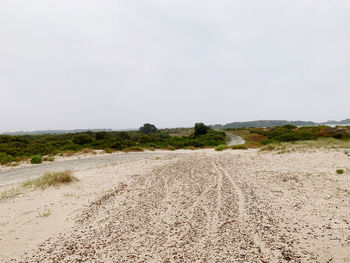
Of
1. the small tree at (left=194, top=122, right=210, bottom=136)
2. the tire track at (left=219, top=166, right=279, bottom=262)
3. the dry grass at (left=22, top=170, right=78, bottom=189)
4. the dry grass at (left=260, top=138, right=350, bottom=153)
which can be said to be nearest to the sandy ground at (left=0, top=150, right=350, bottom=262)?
the tire track at (left=219, top=166, right=279, bottom=262)

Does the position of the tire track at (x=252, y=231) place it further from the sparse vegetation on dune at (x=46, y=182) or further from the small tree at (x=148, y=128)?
the small tree at (x=148, y=128)

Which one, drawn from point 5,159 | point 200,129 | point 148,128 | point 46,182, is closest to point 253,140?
point 200,129

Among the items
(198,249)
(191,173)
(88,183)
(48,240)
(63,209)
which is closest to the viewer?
(198,249)

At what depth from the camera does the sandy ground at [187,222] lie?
14.9 ft

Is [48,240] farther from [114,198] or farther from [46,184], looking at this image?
[46,184]

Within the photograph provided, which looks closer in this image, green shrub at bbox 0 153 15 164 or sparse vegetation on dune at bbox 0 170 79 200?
sparse vegetation on dune at bbox 0 170 79 200

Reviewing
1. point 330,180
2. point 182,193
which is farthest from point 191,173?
point 330,180

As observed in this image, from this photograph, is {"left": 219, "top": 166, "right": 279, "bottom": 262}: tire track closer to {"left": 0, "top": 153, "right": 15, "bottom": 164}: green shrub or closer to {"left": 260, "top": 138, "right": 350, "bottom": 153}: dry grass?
{"left": 260, "top": 138, "right": 350, "bottom": 153}: dry grass

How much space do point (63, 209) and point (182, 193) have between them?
5.22 m

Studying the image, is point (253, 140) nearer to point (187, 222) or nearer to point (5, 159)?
point (187, 222)

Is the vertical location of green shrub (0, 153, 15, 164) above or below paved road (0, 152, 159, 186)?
above

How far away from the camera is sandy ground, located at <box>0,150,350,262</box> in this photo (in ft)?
14.9

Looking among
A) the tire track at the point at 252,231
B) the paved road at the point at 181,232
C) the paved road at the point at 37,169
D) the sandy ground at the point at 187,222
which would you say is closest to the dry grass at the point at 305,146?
the sandy ground at the point at 187,222

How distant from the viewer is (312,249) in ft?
14.2
